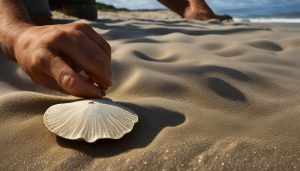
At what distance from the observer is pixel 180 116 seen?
4.00ft

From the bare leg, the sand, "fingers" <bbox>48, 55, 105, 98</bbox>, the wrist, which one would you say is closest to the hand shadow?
the sand

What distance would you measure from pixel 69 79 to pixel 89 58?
0.29 ft

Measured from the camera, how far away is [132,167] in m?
0.95

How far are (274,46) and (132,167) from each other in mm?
1776

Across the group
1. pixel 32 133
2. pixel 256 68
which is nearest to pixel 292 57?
pixel 256 68

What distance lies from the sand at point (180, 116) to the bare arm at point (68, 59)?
0.13m

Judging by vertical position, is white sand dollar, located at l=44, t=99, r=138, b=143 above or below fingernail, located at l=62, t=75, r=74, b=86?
below

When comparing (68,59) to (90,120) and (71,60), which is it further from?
(90,120)

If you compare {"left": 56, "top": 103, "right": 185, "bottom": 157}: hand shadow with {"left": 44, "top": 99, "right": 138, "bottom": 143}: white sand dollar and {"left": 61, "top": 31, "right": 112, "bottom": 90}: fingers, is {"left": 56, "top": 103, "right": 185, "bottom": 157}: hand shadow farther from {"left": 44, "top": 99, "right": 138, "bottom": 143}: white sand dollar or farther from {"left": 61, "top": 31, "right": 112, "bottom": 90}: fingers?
{"left": 61, "top": 31, "right": 112, "bottom": 90}: fingers

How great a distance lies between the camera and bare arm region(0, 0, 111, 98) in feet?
3.68

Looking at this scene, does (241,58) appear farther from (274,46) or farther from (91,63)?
(91,63)

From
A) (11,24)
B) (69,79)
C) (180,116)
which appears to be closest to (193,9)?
(11,24)

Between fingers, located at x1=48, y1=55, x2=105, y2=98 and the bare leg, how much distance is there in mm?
3334

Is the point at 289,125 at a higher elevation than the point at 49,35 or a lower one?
lower
